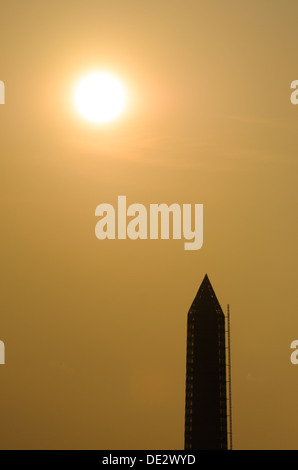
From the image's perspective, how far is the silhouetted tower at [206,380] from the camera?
77.8m

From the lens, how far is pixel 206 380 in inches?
3100

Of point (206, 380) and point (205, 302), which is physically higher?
point (205, 302)

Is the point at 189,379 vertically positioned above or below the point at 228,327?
below

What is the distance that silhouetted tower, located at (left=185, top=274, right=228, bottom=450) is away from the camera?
77.8m

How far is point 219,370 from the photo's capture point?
79188mm

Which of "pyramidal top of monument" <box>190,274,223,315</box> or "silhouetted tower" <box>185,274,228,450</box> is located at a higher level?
"pyramidal top of monument" <box>190,274,223,315</box>

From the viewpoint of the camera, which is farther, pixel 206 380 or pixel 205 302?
pixel 205 302

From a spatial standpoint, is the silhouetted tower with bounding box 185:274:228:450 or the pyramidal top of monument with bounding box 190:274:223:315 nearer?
the silhouetted tower with bounding box 185:274:228:450

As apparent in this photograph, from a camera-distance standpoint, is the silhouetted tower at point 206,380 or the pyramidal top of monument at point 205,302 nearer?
the silhouetted tower at point 206,380

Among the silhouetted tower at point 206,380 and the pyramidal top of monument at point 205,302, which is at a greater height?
the pyramidal top of monument at point 205,302

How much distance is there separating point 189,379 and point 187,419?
3907 mm
